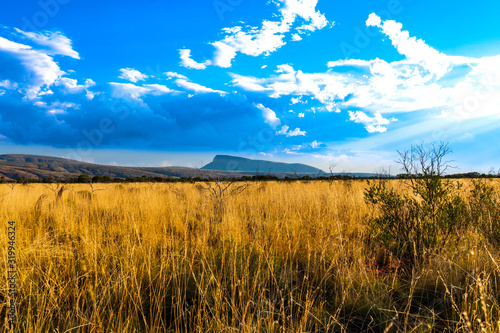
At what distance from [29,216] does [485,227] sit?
1001 centimetres

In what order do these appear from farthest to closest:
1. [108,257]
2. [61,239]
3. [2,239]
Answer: [61,239] < [2,239] < [108,257]

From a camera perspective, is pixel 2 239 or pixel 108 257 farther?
pixel 2 239

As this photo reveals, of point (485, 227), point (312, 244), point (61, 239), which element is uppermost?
point (485, 227)

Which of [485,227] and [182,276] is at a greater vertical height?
[485,227]

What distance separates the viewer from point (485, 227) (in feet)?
14.8

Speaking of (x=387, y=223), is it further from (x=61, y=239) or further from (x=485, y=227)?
(x=61, y=239)

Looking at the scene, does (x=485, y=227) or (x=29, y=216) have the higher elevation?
(x=485, y=227)

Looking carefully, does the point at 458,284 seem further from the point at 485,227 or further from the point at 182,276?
the point at 182,276

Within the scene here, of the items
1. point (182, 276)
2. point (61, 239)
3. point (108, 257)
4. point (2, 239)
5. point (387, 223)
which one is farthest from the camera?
Result: point (61, 239)

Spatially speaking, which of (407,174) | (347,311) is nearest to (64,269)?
(347,311)

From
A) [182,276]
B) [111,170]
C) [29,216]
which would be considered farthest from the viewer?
[111,170]

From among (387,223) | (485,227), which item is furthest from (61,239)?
(485,227)

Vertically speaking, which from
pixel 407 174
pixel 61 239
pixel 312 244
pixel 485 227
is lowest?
pixel 61 239

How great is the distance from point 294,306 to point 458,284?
1.75 meters
